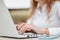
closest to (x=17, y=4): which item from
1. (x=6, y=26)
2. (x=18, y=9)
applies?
(x=18, y=9)

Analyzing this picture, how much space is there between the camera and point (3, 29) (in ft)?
1.70

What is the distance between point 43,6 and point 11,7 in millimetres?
132

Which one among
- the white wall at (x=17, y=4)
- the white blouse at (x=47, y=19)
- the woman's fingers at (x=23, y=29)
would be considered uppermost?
the white wall at (x=17, y=4)

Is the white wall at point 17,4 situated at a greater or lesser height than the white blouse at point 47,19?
greater

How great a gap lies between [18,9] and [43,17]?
0.11 metres

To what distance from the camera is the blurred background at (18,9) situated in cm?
59

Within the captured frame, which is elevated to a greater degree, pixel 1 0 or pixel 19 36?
pixel 1 0

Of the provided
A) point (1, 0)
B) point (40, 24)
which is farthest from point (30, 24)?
point (1, 0)

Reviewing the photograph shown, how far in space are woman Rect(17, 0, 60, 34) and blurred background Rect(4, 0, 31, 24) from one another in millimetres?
21

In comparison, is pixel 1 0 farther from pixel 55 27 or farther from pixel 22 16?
pixel 55 27

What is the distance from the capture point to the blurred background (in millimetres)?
586

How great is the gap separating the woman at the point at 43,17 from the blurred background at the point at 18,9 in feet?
0.07

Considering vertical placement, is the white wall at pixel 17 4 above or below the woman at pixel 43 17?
above

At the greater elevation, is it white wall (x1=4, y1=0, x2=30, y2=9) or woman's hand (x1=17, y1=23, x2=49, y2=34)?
white wall (x1=4, y1=0, x2=30, y2=9)
